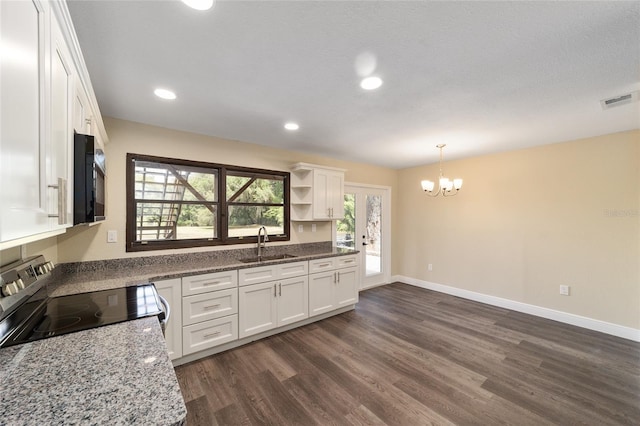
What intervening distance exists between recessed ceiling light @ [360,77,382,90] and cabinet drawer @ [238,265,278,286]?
2.10m

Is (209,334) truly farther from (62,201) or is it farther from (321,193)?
(321,193)

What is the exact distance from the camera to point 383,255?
5.35 meters

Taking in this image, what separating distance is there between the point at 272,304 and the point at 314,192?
5.48ft

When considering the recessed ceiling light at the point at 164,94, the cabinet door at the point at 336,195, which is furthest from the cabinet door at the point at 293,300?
the recessed ceiling light at the point at 164,94

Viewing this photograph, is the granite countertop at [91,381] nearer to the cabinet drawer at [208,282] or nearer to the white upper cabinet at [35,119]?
the white upper cabinet at [35,119]

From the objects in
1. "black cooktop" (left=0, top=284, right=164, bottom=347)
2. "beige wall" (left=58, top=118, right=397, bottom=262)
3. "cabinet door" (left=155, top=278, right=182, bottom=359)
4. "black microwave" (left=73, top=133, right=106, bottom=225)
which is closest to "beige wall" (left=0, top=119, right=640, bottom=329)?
"beige wall" (left=58, top=118, right=397, bottom=262)

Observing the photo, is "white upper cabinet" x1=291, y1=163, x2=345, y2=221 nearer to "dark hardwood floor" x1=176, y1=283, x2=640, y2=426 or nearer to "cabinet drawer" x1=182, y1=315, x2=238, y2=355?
"dark hardwood floor" x1=176, y1=283, x2=640, y2=426

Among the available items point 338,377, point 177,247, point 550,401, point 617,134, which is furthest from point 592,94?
point 177,247

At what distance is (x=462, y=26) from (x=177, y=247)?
315cm

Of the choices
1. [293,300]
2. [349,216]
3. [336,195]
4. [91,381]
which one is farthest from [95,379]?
[349,216]

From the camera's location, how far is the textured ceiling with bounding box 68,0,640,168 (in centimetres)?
131

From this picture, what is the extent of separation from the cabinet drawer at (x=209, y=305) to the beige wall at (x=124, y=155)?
0.70m

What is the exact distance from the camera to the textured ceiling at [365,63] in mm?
1307

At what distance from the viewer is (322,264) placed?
3.54 m
